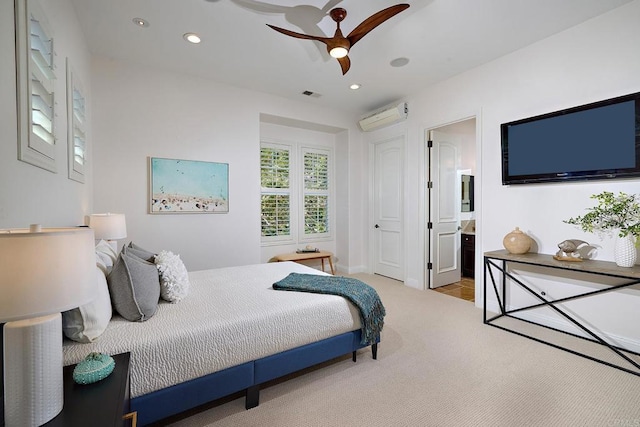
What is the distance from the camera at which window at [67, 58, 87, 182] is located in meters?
2.22

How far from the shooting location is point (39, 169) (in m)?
1.61

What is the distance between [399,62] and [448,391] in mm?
3270

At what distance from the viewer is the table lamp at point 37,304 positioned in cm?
77

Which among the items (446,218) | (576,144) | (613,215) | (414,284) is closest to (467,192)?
(446,218)

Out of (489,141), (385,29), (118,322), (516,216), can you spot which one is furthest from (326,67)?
(118,322)

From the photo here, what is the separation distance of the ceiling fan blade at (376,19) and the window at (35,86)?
2017 mm

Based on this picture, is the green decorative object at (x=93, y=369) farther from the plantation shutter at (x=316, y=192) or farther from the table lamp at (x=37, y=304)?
the plantation shutter at (x=316, y=192)

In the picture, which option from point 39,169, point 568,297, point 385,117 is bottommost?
point 568,297

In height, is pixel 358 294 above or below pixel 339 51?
below

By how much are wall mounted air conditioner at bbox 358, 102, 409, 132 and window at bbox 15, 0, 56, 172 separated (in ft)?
12.6

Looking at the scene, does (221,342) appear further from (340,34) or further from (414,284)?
(414,284)

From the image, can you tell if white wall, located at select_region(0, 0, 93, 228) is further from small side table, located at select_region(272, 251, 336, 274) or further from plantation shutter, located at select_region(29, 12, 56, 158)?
small side table, located at select_region(272, 251, 336, 274)

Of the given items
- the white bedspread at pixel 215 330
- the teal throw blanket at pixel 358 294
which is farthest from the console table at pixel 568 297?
the white bedspread at pixel 215 330

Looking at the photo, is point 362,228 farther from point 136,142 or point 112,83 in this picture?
point 112,83
